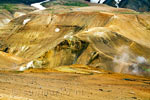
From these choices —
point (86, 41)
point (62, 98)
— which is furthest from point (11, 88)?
point (86, 41)

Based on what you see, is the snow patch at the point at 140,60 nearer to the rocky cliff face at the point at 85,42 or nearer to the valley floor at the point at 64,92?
the rocky cliff face at the point at 85,42

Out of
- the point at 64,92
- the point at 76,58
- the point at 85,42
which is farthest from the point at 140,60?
the point at 64,92

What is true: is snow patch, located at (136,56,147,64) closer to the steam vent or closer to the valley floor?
the steam vent

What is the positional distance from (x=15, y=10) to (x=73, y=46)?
322 feet

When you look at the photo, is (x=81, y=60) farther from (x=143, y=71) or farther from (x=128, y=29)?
(x=128, y=29)

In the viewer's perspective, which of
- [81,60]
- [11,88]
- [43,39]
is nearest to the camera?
[11,88]

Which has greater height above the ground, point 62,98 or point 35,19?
point 35,19

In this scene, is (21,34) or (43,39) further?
(21,34)

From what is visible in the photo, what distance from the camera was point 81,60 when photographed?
125 feet

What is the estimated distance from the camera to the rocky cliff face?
3544cm

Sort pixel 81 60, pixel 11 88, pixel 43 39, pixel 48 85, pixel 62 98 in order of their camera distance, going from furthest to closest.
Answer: pixel 43 39 → pixel 81 60 → pixel 48 85 → pixel 11 88 → pixel 62 98

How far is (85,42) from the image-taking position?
132ft

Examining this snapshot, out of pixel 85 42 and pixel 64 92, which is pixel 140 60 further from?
pixel 64 92

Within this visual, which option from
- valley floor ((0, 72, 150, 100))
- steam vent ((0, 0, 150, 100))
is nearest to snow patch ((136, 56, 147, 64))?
steam vent ((0, 0, 150, 100))
